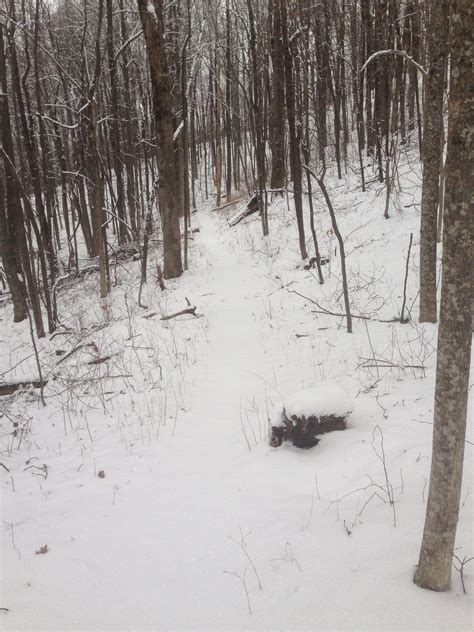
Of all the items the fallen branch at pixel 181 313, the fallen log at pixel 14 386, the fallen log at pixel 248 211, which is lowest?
the fallen log at pixel 14 386

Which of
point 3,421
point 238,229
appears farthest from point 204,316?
point 238,229

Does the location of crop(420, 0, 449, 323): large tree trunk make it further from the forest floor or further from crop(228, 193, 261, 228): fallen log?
crop(228, 193, 261, 228): fallen log

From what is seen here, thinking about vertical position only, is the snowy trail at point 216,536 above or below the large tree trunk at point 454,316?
below

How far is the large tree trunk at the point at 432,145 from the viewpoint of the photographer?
4594mm

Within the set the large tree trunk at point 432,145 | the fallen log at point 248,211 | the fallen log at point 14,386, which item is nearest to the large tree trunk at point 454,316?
the large tree trunk at point 432,145

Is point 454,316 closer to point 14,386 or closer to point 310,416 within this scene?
point 310,416

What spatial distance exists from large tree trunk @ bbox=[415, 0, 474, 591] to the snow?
5.36ft

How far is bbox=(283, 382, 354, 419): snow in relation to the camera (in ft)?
12.0

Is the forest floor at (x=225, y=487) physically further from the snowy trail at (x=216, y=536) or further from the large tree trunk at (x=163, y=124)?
the large tree trunk at (x=163, y=124)

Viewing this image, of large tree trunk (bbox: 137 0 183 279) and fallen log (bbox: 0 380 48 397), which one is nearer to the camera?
fallen log (bbox: 0 380 48 397)

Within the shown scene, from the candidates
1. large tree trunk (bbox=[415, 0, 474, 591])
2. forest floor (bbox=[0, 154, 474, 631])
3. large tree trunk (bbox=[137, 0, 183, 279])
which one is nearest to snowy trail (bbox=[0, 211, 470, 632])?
forest floor (bbox=[0, 154, 474, 631])

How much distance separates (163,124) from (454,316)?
10.2 meters

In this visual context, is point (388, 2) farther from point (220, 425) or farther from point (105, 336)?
point (220, 425)

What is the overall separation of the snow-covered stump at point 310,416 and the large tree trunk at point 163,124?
815 cm
